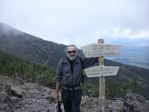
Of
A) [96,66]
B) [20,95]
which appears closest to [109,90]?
[20,95]

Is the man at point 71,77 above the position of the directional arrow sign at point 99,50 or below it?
below

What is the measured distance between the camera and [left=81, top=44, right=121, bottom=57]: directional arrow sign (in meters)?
11.0

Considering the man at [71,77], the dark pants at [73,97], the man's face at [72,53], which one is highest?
the man's face at [72,53]

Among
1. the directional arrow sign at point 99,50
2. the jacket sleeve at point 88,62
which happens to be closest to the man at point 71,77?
the jacket sleeve at point 88,62

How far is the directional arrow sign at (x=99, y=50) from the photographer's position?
11039mm

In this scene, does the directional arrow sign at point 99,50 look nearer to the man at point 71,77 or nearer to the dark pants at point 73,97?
the man at point 71,77

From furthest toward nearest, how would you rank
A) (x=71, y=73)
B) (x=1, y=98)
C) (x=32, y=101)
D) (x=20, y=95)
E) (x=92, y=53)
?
(x=20, y=95) → (x=32, y=101) → (x=1, y=98) → (x=92, y=53) → (x=71, y=73)

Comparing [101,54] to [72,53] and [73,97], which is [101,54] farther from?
[73,97]

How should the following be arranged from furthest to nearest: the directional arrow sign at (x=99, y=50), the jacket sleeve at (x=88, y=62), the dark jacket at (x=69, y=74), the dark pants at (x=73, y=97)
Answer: the directional arrow sign at (x=99, y=50) < the jacket sleeve at (x=88, y=62) < the dark pants at (x=73, y=97) < the dark jacket at (x=69, y=74)

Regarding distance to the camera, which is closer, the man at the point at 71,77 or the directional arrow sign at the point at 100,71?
the man at the point at 71,77

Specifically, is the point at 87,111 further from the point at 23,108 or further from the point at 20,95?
the point at 20,95

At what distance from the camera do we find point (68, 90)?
9.93 m

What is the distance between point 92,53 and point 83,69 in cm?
88

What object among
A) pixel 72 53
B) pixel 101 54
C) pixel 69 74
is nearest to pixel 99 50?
pixel 101 54
